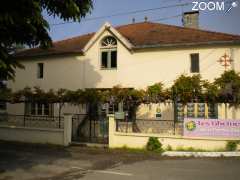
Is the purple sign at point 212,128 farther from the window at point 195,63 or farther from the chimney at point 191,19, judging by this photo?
the chimney at point 191,19

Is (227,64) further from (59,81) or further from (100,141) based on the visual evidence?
(59,81)

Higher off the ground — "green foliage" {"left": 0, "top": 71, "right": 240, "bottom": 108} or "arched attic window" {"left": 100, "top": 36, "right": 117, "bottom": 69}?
"arched attic window" {"left": 100, "top": 36, "right": 117, "bottom": 69}

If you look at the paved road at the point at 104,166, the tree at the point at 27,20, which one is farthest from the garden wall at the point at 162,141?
the tree at the point at 27,20

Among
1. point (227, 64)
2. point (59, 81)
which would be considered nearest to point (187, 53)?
point (227, 64)

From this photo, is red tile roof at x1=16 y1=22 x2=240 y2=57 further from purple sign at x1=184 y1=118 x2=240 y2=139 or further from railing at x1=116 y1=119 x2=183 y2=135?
purple sign at x1=184 y1=118 x2=240 y2=139

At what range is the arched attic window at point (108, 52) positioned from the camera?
70.0ft

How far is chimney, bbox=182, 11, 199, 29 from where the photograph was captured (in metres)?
24.2

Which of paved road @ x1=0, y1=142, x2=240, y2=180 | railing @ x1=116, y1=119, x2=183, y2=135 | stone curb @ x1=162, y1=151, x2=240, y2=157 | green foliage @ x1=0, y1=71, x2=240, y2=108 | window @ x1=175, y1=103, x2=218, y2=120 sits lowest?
paved road @ x1=0, y1=142, x2=240, y2=180

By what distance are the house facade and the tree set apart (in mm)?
10328

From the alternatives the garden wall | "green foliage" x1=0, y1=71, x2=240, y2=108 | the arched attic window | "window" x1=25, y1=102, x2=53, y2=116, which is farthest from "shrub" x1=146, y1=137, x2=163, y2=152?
"window" x1=25, y1=102, x2=53, y2=116

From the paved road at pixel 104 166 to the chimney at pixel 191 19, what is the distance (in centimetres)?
1242

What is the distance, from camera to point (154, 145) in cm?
1543

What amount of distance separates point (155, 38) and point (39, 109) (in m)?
9.08

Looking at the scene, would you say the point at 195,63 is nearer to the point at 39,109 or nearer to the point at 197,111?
the point at 197,111
